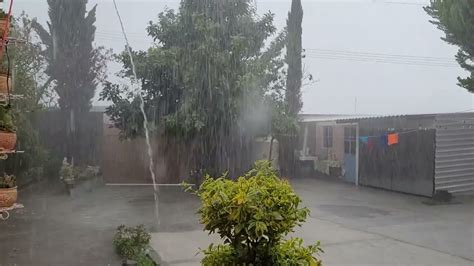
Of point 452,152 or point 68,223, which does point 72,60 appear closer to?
point 68,223

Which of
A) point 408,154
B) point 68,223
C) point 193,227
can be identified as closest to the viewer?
point 193,227

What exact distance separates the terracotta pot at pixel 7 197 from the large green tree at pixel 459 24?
8706mm

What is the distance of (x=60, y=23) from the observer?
55.6ft

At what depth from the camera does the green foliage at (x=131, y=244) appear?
613 centimetres

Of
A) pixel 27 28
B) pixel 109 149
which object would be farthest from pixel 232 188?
pixel 109 149

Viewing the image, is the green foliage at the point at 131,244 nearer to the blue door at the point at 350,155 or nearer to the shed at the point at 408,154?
the shed at the point at 408,154

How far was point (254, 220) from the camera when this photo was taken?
2.52 m

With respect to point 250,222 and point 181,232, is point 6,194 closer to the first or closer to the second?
point 250,222

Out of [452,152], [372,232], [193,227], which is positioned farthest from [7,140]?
[452,152]

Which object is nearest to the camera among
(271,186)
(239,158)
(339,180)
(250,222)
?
(250,222)

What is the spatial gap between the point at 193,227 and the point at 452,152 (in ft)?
25.6

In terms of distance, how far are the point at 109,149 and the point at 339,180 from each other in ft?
26.9

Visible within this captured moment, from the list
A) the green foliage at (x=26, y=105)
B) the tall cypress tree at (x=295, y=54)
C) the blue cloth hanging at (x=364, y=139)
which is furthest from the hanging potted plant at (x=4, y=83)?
the tall cypress tree at (x=295, y=54)

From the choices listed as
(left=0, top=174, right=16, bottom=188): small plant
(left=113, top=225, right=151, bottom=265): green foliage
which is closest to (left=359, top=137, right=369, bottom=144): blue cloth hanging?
(left=113, top=225, right=151, bottom=265): green foliage
